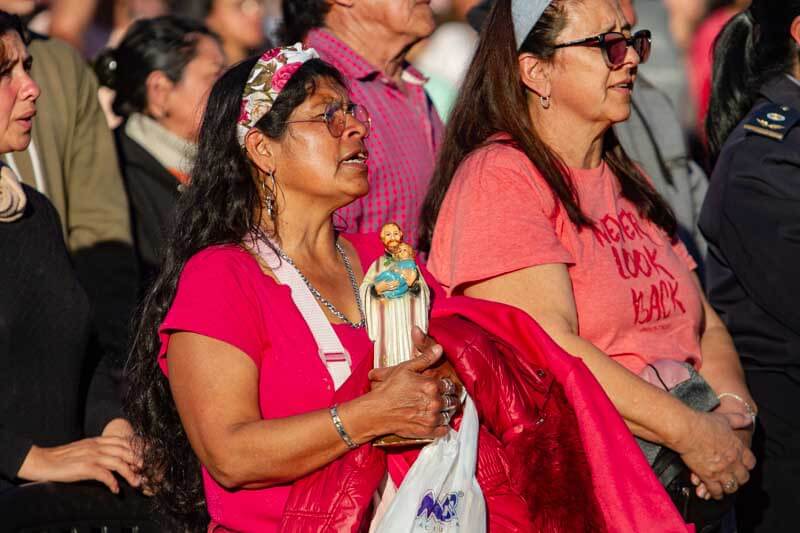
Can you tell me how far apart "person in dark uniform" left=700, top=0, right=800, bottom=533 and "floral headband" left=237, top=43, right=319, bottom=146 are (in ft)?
5.34

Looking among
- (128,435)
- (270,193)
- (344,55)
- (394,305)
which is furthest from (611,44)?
(128,435)

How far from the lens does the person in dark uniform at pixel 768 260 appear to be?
432cm

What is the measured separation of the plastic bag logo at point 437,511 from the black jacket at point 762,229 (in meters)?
1.70

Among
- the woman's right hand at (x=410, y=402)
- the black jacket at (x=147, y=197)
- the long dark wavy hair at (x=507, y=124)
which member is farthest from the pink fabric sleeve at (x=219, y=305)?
the black jacket at (x=147, y=197)

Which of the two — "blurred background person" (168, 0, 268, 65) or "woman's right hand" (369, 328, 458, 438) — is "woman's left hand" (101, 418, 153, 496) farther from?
"blurred background person" (168, 0, 268, 65)

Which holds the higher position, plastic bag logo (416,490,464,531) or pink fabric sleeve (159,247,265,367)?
pink fabric sleeve (159,247,265,367)

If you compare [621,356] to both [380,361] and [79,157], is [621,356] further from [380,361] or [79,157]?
[79,157]

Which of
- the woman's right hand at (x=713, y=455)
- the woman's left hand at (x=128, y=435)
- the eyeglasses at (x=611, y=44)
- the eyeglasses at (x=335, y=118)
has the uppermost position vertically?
the eyeglasses at (x=611, y=44)

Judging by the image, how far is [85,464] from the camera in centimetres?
374

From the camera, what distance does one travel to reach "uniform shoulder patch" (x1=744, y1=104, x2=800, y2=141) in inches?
173

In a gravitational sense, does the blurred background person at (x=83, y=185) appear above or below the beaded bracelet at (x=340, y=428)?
below

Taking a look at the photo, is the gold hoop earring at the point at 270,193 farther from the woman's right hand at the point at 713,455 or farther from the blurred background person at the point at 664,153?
the blurred background person at the point at 664,153

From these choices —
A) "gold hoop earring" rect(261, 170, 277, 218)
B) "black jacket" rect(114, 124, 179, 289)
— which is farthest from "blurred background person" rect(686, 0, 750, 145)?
"gold hoop earring" rect(261, 170, 277, 218)

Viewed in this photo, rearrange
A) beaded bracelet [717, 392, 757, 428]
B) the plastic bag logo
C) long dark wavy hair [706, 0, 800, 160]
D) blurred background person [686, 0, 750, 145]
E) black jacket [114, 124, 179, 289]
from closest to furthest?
the plastic bag logo, beaded bracelet [717, 392, 757, 428], long dark wavy hair [706, 0, 800, 160], black jacket [114, 124, 179, 289], blurred background person [686, 0, 750, 145]
